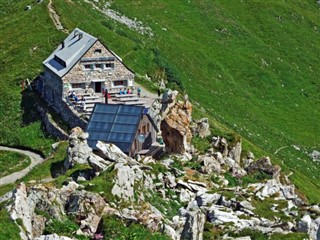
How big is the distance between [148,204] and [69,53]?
135 feet

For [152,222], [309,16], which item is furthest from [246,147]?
[309,16]

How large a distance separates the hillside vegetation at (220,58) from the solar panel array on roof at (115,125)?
37.5ft

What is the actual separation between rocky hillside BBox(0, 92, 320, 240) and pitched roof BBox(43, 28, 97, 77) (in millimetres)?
20292

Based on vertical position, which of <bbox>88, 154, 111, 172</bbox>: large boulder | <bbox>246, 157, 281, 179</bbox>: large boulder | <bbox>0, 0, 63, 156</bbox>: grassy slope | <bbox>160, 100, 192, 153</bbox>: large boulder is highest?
<bbox>88, 154, 111, 172</bbox>: large boulder

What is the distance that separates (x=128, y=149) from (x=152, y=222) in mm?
21810

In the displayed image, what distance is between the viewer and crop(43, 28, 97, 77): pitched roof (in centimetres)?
8169

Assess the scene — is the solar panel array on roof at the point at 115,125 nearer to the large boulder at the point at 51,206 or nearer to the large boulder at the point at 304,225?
the large boulder at the point at 51,206

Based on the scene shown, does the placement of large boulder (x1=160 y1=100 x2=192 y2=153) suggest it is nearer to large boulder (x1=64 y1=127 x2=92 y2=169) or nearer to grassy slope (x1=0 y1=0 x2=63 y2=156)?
grassy slope (x1=0 y1=0 x2=63 y2=156)

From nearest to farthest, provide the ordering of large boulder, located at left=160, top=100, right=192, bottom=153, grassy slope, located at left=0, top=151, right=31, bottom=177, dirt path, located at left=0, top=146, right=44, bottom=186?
dirt path, located at left=0, top=146, right=44, bottom=186 < grassy slope, located at left=0, top=151, right=31, bottom=177 < large boulder, located at left=160, top=100, right=192, bottom=153

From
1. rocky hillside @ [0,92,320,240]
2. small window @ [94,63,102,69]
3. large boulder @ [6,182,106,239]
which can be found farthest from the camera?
small window @ [94,63,102,69]

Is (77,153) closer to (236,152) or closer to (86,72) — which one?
(236,152)

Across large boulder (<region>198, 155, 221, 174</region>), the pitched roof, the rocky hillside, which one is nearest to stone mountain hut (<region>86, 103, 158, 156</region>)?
the rocky hillside

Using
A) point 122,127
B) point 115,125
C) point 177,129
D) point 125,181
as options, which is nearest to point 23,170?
point 115,125

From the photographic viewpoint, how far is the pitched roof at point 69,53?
81688mm
